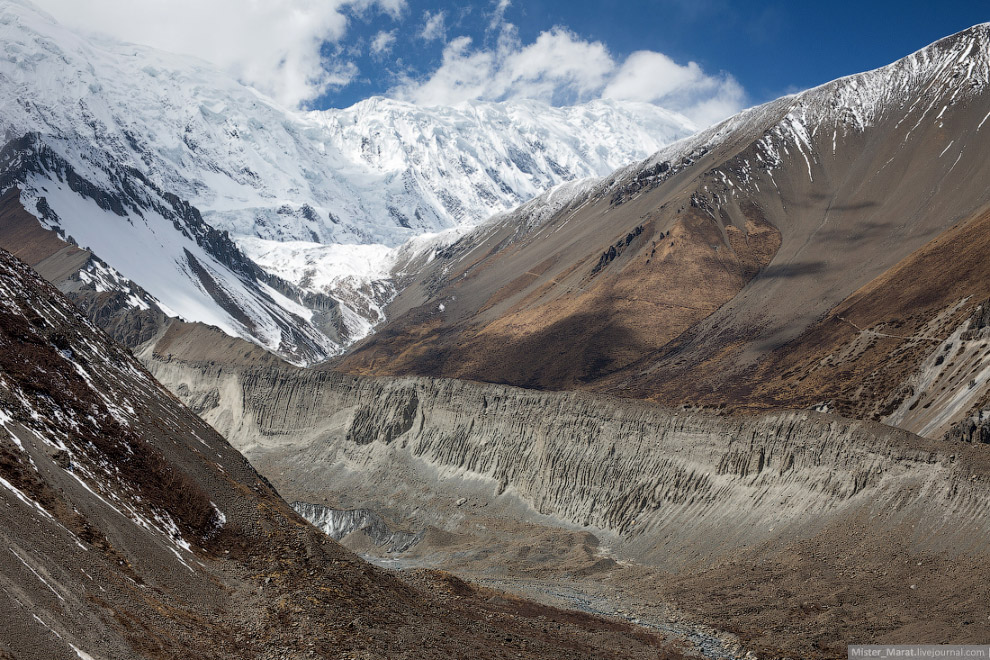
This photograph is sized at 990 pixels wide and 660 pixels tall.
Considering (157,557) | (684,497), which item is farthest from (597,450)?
(157,557)

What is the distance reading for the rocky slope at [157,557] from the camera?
661 inches

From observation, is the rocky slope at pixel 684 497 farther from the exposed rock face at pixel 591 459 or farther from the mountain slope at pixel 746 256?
the mountain slope at pixel 746 256

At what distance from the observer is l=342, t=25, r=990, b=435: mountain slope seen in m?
101

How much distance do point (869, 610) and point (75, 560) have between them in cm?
2594

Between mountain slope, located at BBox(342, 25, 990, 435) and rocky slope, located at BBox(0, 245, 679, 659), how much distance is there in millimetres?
56159

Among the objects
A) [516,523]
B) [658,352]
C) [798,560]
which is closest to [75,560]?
[798,560]

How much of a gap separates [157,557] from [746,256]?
120006mm

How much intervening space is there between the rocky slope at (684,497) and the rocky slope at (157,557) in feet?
27.6

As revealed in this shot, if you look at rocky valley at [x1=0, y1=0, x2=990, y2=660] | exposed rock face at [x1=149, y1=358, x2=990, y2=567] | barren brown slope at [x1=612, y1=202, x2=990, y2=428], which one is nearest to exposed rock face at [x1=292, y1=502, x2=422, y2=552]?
rocky valley at [x1=0, y1=0, x2=990, y2=660]

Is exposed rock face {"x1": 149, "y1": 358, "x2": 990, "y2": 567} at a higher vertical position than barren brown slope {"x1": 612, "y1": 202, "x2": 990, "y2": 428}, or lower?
lower

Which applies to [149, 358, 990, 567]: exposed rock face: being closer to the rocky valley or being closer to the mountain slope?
the rocky valley

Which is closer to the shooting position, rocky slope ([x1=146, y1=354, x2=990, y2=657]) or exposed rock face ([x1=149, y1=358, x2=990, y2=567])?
rocky slope ([x1=146, y1=354, x2=990, y2=657])

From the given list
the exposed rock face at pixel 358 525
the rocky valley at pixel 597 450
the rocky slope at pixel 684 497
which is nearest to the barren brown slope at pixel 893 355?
the rocky valley at pixel 597 450

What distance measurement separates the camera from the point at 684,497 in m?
47.0
